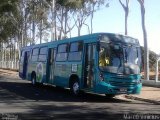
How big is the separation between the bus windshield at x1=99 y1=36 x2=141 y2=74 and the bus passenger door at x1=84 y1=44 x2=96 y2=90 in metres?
0.55

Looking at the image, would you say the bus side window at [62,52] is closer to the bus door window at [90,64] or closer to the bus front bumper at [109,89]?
the bus door window at [90,64]

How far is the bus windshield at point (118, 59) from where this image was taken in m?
17.5

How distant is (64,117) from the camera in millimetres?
12336

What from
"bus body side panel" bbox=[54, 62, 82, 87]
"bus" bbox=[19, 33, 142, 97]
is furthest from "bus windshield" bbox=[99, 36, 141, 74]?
"bus body side panel" bbox=[54, 62, 82, 87]

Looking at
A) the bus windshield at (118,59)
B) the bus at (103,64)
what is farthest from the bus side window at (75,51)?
the bus windshield at (118,59)

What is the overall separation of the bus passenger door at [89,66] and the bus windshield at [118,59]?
1.80 ft

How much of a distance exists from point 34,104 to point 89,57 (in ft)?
13.3

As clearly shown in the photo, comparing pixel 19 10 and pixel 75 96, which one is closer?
pixel 75 96

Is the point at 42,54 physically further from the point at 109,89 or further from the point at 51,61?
the point at 109,89

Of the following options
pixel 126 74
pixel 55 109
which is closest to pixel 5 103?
pixel 55 109

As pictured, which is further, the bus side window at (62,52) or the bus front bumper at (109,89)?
the bus side window at (62,52)

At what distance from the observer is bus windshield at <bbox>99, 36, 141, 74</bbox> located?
17.5 m

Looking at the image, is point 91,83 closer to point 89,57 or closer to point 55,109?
point 89,57

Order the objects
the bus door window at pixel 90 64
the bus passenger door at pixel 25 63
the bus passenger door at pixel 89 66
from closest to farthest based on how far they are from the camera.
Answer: the bus passenger door at pixel 89 66 < the bus door window at pixel 90 64 < the bus passenger door at pixel 25 63
